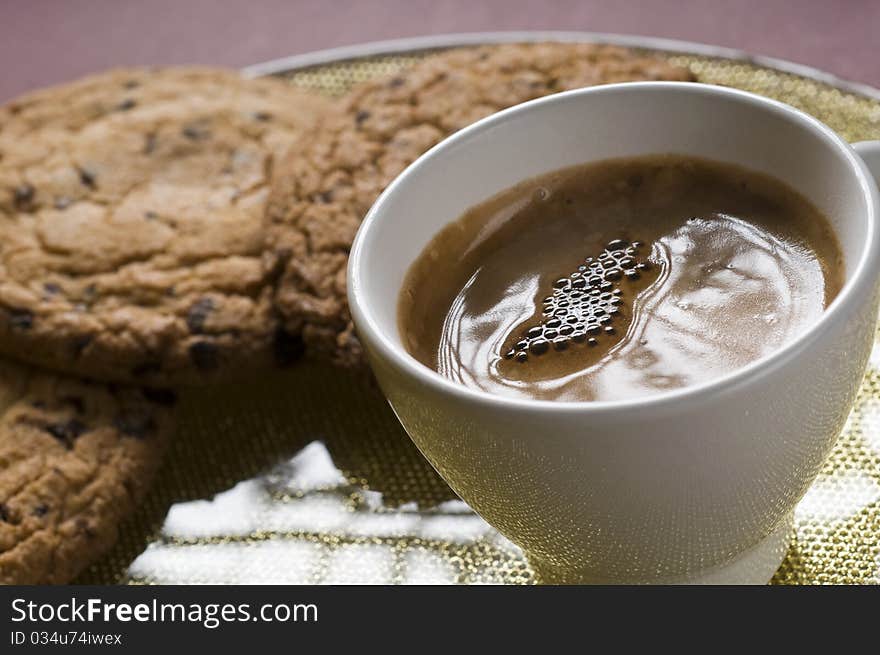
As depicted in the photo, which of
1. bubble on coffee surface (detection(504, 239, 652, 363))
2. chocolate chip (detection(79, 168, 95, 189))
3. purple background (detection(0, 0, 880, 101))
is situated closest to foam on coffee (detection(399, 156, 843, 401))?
bubble on coffee surface (detection(504, 239, 652, 363))

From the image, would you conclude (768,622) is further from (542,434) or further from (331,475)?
(331,475)

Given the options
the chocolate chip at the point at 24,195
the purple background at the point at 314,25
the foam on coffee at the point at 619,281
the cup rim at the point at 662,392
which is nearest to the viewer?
the cup rim at the point at 662,392

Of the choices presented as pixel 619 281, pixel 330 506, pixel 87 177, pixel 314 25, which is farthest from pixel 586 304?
pixel 314 25

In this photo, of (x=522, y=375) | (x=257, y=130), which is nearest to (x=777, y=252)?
(x=522, y=375)

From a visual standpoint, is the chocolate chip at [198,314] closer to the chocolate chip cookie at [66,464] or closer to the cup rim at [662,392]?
the chocolate chip cookie at [66,464]

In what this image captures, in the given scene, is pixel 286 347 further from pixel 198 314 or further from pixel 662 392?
pixel 662 392

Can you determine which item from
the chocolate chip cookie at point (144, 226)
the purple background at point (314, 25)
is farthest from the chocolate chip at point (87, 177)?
the purple background at point (314, 25)
